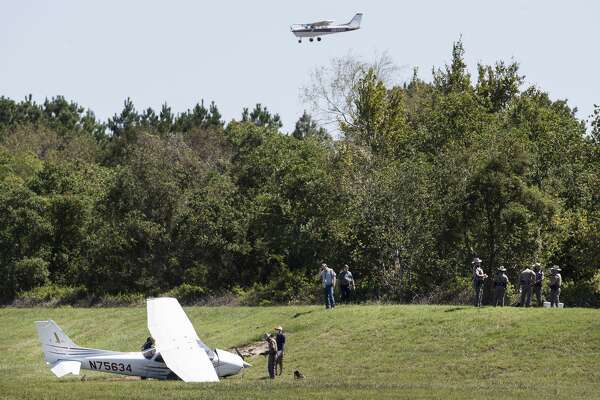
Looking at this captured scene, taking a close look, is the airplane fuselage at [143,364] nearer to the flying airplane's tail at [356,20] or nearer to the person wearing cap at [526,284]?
the person wearing cap at [526,284]

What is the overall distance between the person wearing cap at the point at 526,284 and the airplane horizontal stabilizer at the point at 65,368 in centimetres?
1954

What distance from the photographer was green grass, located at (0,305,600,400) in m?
32.7

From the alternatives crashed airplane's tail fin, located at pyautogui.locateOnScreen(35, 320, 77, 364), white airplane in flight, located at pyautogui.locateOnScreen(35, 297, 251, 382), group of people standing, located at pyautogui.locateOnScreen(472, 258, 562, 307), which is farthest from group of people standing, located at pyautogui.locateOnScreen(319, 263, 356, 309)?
crashed airplane's tail fin, located at pyautogui.locateOnScreen(35, 320, 77, 364)

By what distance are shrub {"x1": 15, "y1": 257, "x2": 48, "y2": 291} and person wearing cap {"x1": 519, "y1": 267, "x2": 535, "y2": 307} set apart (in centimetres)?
3832

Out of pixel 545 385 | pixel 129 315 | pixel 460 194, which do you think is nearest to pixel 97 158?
pixel 129 315

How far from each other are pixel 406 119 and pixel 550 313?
46666 millimetres

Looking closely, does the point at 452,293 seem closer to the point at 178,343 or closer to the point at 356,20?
the point at 178,343

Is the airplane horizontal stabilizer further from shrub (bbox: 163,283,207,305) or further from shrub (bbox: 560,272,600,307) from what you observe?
shrub (bbox: 163,283,207,305)

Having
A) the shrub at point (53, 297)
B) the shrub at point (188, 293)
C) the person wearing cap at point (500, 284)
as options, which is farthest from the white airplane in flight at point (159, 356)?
the shrub at point (53, 297)

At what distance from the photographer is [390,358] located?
40.1m

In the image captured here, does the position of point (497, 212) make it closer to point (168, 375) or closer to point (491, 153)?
point (491, 153)

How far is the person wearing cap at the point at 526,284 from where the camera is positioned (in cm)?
4469

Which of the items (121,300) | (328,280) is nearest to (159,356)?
(328,280)

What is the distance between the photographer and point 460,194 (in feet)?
175
